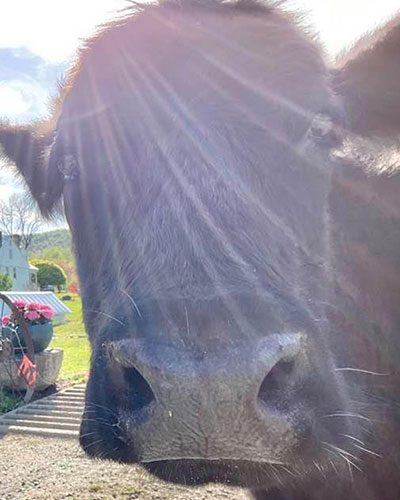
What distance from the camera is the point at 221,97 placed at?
97.9 inches

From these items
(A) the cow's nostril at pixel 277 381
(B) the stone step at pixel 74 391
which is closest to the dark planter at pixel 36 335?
(B) the stone step at pixel 74 391

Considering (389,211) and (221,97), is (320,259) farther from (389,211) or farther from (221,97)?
(389,211)

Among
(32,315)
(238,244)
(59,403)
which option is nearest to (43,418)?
(59,403)

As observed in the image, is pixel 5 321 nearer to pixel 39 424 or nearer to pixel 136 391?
pixel 39 424

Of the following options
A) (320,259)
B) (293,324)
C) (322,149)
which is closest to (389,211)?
(322,149)

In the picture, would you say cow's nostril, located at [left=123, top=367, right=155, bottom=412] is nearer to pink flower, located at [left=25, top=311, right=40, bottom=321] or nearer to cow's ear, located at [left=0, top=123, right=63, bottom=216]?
cow's ear, located at [left=0, top=123, right=63, bottom=216]

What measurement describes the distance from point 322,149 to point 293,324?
1158mm

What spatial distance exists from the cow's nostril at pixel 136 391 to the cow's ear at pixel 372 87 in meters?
1.94

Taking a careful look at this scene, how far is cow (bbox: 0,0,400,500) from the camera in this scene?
1.69 m

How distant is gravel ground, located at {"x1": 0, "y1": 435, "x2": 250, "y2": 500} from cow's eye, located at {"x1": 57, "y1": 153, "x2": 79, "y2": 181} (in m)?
2.97

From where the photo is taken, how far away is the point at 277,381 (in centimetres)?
171

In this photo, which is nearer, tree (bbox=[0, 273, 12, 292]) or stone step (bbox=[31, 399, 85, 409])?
stone step (bbox=[31, 399, 85, 409])

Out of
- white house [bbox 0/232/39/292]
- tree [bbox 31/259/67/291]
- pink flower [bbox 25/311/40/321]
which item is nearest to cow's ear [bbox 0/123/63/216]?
pink flower [bbox 25/311/40/321]

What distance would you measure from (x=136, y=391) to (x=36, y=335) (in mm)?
9779
